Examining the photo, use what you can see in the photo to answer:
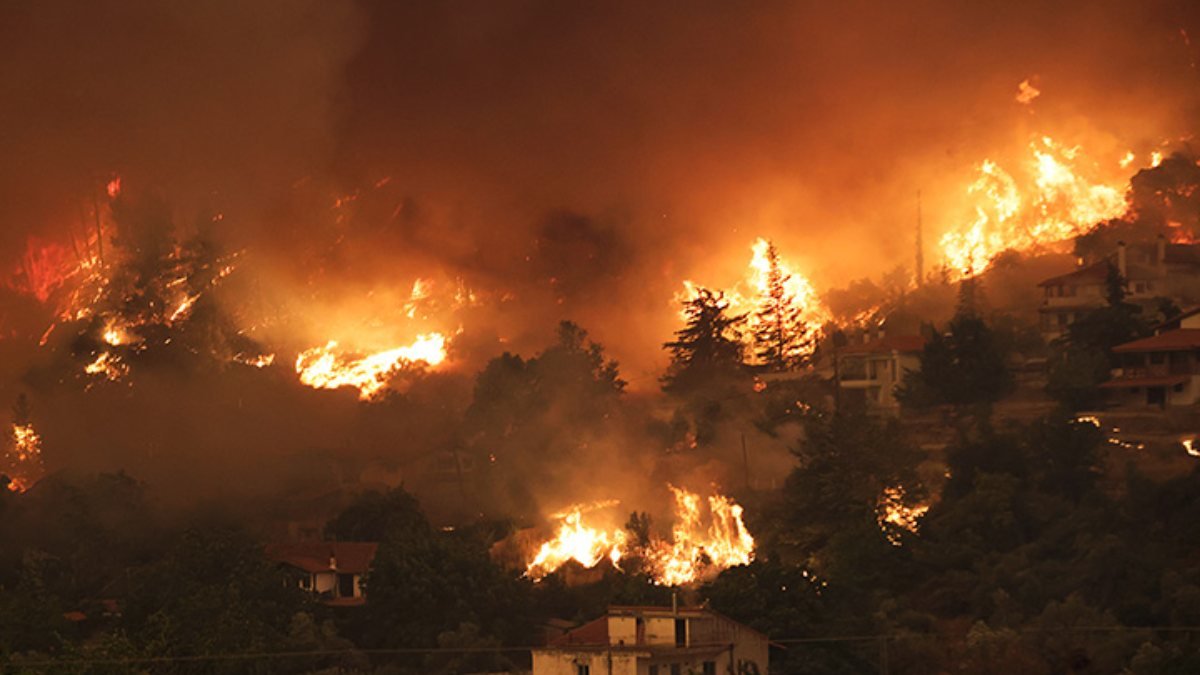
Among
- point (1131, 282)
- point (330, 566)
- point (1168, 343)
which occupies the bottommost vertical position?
point (330, 566)

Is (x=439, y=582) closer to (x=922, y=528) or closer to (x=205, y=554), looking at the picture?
(x=205, y=554)

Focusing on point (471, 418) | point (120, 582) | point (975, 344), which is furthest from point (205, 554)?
point (975, 344)

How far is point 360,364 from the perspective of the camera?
9925 centimetres

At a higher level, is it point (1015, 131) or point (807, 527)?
point (1015, 131)

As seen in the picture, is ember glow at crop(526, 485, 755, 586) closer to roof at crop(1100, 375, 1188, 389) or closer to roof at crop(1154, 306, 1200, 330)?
roof at crop(1100, 375, 1188, 389)

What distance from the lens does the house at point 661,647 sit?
194 feet

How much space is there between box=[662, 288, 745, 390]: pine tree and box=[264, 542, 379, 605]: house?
65.2 ft

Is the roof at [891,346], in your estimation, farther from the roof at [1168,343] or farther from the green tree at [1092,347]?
the roof at [1168,343]

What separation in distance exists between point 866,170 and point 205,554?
4561 centimetres

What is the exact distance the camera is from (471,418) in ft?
300

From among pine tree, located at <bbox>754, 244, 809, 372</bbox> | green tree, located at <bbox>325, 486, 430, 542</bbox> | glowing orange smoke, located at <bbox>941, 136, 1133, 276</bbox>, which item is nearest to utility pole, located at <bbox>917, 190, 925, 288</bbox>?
glowing orange smoke, located at <bbox>941, 136, 1133, 276</bbox>

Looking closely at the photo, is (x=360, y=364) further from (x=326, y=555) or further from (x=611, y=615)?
(x=611, y=615)

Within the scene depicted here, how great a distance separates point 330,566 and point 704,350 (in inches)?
943

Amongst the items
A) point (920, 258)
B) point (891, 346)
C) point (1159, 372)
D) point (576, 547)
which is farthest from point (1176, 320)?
point (576, 547)
